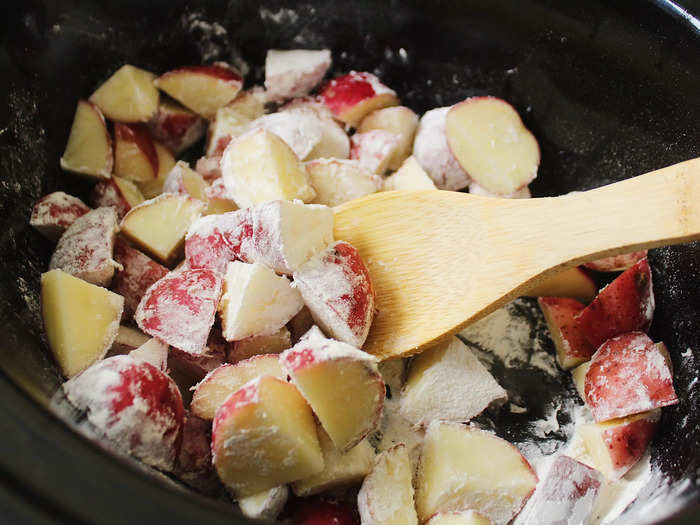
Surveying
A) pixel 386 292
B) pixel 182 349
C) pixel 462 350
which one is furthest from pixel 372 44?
pixel 182 349

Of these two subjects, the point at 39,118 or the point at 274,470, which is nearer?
the point at 274,470

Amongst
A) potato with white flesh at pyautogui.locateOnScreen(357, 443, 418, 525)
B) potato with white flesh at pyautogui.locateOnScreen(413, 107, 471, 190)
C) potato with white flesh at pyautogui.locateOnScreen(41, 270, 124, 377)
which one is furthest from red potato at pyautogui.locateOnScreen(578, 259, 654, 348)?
potato with white flesh at pyautogui.locateOnScreen(41, 270, 124, 377)

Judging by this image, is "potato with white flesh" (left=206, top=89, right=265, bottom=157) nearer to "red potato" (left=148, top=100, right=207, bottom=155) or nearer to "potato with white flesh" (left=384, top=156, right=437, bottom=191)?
"red potato" (left=148, top=100, right=207, bottom=155)

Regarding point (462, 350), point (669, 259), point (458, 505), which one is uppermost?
point (669, 259)

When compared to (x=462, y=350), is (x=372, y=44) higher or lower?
higher

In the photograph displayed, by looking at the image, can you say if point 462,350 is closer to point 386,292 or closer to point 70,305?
point 386,292

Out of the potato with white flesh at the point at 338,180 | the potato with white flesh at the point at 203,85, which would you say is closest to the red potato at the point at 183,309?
the potato with white flesh at the point at 338,180

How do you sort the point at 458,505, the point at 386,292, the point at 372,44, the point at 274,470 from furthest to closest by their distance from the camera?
the point at 372,44 < the point at 386,292 < the point at 458,505 < the point at 274,470
